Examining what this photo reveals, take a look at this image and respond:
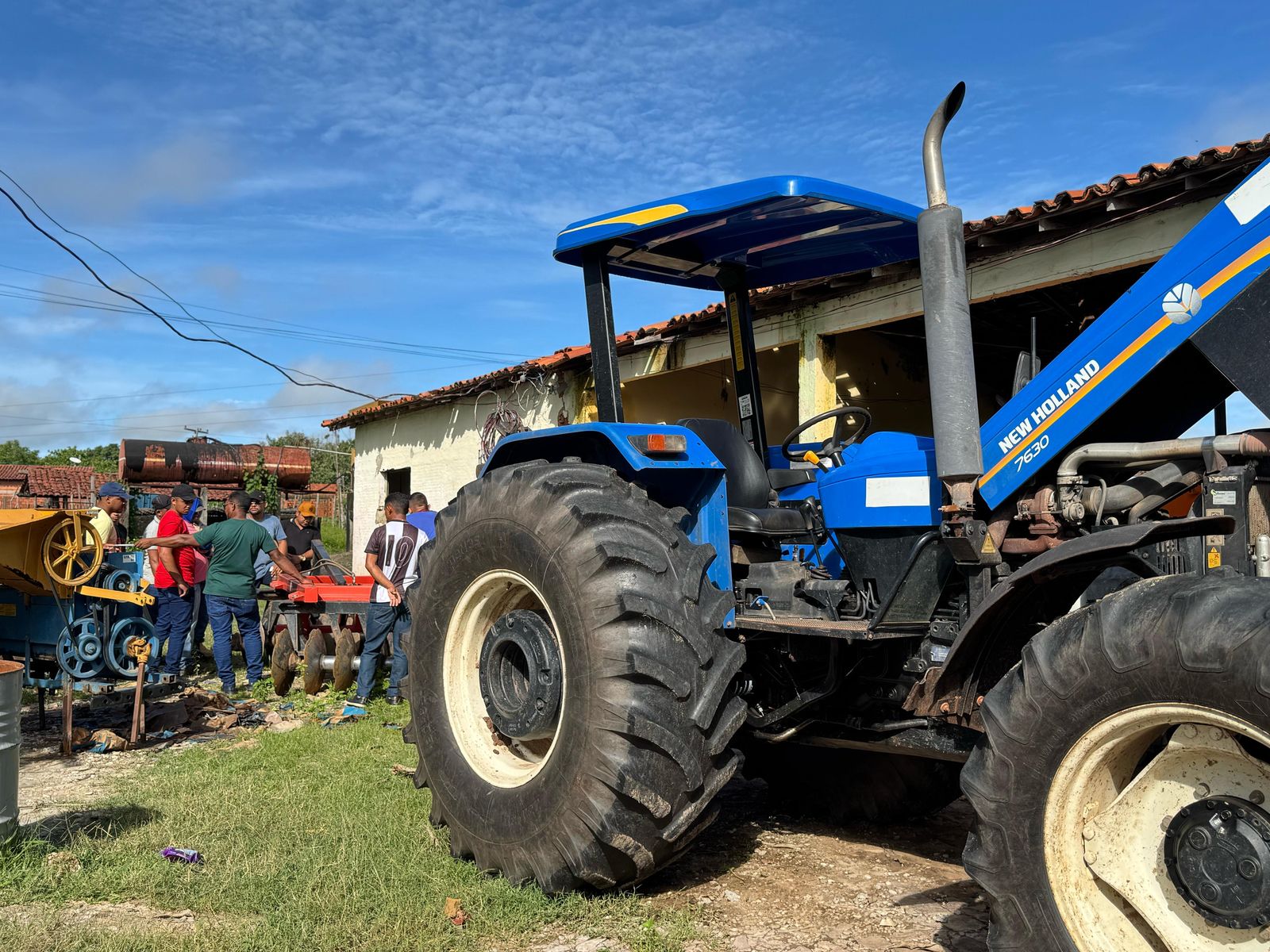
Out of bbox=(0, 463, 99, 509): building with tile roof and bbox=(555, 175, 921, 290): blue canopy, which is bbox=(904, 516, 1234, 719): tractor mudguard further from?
bbox=(0, 463, 99, 509): building with tile roof

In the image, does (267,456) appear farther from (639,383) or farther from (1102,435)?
(1102,435)

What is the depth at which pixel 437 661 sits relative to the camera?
14.1ft

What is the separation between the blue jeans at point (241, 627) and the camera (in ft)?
29.2

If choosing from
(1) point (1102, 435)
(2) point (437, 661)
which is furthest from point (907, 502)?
(2) point (437, 661)

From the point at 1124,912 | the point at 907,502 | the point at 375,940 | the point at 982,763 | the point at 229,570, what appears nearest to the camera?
the point at 1124,912

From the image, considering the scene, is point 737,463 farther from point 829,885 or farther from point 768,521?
point 829,885

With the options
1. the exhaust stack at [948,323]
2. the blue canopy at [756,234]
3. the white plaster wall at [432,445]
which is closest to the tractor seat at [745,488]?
the blue canopy at [756,234]

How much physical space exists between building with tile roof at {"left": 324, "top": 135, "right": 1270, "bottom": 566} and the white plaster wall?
0.09 ft

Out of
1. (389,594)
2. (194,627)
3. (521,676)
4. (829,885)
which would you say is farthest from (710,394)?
(829,885)

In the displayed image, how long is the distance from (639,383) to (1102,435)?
35.7ft

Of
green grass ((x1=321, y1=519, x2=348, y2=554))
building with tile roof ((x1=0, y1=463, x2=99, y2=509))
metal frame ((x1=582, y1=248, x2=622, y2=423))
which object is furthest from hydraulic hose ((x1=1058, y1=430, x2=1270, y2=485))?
building with tile roof ((x1=0, y1=463, x2=99, y2=509))

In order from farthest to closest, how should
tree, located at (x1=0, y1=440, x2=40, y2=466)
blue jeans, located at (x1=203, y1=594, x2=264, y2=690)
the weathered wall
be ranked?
tree, located at (x1=0, y1=440, x2=40, y2=466), the weathered wall, blue jeans, located at (x1=203, y1=594, x2=264, y2=690)

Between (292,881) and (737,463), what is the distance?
233cm

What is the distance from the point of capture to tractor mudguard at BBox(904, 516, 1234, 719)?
275 cm
